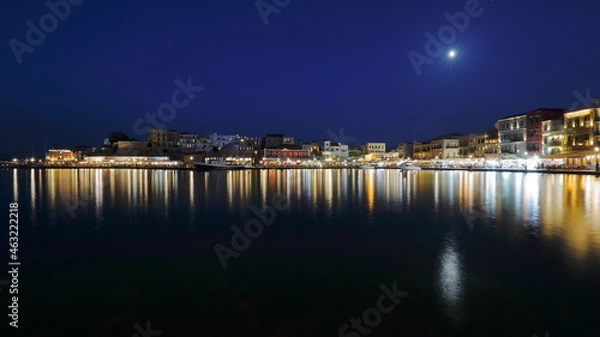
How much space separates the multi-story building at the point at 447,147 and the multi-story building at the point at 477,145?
5.26 meters

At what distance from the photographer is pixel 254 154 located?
89188 millimetres

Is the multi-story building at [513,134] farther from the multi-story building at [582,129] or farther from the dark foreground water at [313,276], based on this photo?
the dark foreground water at [313,276]

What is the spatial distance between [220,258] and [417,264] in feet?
12.3

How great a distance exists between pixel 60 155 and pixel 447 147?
94.2 m

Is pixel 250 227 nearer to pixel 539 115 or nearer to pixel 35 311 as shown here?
pixel 35 311

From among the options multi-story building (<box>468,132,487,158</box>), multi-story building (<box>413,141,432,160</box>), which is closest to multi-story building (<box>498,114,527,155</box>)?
multi-story building (<box>468,132,487,158</box>)

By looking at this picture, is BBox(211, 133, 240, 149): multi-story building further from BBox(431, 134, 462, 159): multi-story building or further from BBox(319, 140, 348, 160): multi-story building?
BBox(431, 134, 462, 159): multi-story building

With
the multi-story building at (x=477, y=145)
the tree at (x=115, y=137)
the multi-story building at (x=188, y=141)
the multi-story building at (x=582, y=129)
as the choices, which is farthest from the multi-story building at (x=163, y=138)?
the multi-story building at (x=582, y=129)

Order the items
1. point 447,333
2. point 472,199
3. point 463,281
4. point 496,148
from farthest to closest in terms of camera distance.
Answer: point 496,148 → point 472,199 → point 463,281 → point 447,333

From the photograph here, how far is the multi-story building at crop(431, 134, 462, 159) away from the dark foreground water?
219 ft

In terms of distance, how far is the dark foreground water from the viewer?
4520 millimetres

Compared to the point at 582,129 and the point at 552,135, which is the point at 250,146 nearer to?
the point at 552,135

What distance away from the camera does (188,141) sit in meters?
94.9

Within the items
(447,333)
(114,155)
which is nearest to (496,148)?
(447,333)
